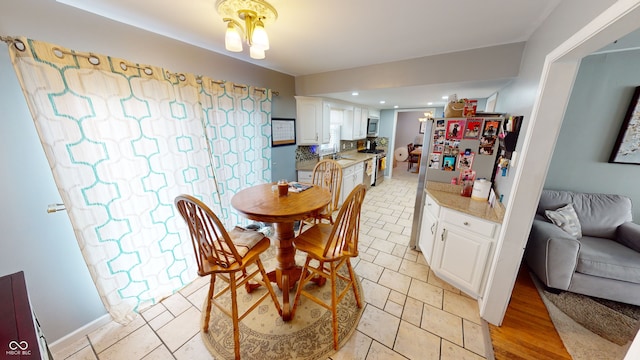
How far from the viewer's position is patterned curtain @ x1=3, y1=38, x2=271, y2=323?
50.1 inches

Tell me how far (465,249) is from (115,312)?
301 cm

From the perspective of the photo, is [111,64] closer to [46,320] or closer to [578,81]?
[46,320]

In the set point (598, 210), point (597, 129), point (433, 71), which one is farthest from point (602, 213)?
point (433, 71)

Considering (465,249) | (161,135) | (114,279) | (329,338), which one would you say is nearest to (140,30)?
(161,135)

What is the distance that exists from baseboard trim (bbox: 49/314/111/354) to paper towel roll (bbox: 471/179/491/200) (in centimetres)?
346

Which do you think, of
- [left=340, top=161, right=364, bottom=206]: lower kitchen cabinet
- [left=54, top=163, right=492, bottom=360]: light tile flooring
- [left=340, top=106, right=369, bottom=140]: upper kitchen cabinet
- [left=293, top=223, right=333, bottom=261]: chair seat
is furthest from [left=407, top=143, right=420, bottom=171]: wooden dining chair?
[left=293, top=223, right=333, bottom=261]: chair seat

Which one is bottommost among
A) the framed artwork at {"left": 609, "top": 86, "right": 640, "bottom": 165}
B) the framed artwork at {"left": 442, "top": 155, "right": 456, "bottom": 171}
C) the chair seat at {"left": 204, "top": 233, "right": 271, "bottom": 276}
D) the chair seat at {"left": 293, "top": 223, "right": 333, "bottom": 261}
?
the chair seat at {"left": 204, "top": 233, "right": 271, "bottom": 276}

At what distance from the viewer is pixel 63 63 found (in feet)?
4.16

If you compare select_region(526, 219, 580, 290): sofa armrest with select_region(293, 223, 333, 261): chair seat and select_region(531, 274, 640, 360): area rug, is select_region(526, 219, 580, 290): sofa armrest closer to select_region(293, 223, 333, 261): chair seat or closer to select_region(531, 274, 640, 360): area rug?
select_region(531, 274, 640, 360): area rug

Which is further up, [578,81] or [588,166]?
[578,81]

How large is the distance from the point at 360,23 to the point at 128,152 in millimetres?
2045

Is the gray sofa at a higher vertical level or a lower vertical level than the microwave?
lower

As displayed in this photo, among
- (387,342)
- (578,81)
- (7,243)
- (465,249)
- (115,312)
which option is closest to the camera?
(7,243)

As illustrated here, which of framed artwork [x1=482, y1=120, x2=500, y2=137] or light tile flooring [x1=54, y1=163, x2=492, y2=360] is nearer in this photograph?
light tile flooring [x1=54, y1=163, x2=492, y2=360]
